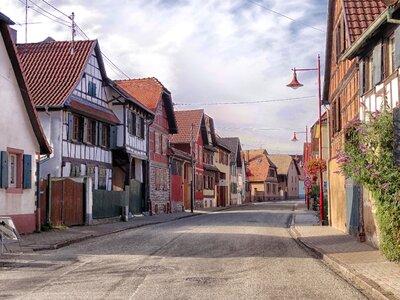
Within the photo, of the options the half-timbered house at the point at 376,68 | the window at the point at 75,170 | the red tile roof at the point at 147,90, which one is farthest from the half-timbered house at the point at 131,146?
the half-timbered house at the point at 376,68

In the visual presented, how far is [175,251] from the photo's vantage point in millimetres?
14664

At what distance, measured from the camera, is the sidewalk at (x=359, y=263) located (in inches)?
355

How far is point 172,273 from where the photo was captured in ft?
35.5

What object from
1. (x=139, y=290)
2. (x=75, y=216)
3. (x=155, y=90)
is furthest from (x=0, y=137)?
(x=155, y=90)

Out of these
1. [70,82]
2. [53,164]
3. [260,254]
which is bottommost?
[260,254]

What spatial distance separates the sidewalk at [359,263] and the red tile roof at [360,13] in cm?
630

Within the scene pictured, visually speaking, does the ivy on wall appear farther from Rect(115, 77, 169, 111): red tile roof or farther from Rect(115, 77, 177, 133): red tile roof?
Rect(115, 77, 169, 111): red tile roof

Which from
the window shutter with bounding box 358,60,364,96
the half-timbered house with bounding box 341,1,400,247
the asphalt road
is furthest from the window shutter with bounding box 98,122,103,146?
the window shutter with bounding box 358,60,364,96

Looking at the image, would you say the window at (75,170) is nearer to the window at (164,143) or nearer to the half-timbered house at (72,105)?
the half-timbered house at (72,105)

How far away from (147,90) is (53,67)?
13.7 m

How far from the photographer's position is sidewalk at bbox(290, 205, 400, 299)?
9.02 m

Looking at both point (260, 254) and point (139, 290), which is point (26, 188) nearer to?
point (260, 254)

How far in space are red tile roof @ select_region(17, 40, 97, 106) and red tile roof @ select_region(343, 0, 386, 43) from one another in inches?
527

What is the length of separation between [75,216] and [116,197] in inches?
220
